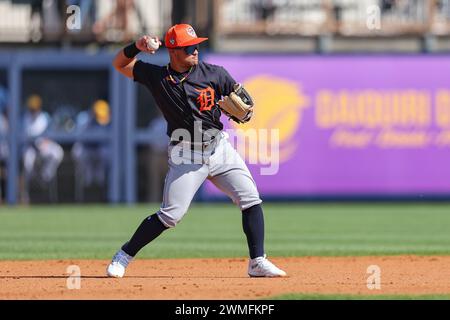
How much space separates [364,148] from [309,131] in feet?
3.55

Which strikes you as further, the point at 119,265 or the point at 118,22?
the point at 118,22

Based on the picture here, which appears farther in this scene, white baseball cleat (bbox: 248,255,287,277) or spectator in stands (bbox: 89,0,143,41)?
spectator in stands (bbox: 89,0,143,41)

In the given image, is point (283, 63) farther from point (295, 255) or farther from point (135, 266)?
point (135, 266)

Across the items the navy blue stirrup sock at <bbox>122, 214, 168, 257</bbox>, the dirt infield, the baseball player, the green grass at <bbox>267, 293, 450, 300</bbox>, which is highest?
the baseball player

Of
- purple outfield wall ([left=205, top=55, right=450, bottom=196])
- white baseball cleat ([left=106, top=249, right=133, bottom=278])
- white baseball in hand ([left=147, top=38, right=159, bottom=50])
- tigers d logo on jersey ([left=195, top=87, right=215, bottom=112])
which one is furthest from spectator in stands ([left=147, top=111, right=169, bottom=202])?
white baseball in hand ([left=147, top=38, right=159, bottom=50])

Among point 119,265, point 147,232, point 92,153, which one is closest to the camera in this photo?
point 147,232

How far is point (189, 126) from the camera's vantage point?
9.55 metres

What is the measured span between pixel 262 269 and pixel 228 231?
654cm

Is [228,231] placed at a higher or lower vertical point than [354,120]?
lower

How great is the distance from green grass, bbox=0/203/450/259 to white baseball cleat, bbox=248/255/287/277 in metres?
2.90

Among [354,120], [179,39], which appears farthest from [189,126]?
[354,120]

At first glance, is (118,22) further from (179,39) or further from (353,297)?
(353,297)

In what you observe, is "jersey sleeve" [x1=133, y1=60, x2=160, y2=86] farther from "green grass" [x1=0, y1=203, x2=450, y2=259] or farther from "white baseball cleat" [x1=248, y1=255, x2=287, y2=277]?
"green grass" [x1=0, y1=203, x2=450, y2=259]

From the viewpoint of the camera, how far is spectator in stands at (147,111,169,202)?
2253 cm
